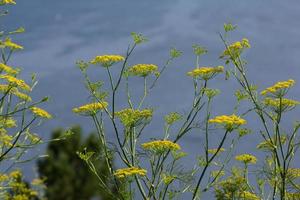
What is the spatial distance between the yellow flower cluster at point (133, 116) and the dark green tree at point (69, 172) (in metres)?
20.8

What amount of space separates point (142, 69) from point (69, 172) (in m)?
22.4

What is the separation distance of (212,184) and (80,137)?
23.5 m

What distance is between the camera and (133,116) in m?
11.0

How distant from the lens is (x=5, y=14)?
33.3 feet

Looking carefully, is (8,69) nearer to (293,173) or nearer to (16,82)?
(16,82)

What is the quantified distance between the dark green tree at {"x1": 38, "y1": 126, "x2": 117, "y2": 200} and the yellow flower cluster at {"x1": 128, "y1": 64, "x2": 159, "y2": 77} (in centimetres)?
2036

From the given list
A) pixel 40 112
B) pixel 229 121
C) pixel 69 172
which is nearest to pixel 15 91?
pixel 40 112

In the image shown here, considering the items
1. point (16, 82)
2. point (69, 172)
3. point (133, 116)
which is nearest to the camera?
point (16, 82)

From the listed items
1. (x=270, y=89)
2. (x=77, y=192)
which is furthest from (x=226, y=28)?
(x=77, y=192)

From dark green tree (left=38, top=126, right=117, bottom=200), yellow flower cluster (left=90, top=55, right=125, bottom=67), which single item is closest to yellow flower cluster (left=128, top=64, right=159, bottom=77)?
yellow flower cluster (left=90, top=55, right=125, bottom=67)

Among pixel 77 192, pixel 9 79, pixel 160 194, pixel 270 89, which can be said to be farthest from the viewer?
pixel 77 192

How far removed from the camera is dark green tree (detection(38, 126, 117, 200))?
32812 mm

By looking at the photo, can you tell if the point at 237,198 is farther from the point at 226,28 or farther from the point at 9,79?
the point at 9,79

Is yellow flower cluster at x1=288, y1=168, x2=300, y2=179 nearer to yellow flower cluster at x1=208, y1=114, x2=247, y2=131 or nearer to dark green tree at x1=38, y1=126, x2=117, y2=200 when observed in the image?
yellow flower cluster at x1=208, y1=114, x2=247, y2=131
